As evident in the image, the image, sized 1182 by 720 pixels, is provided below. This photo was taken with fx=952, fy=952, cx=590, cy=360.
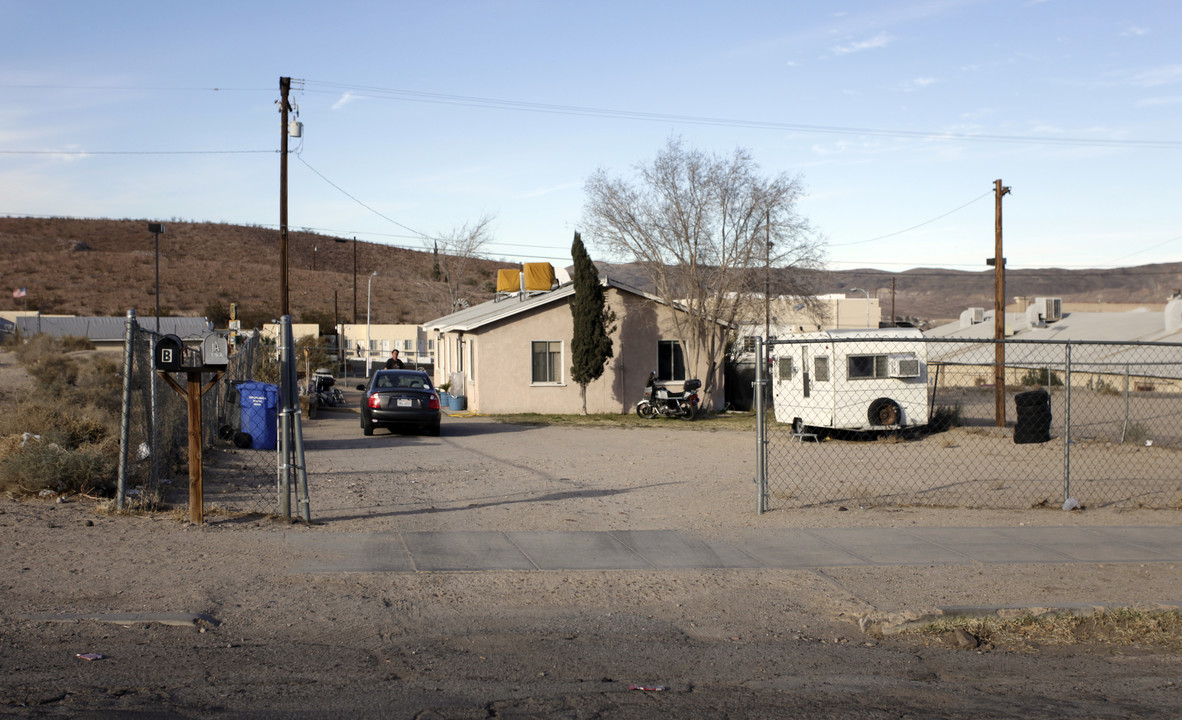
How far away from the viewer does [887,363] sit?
20.3 metres

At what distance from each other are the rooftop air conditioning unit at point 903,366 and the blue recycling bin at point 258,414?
1249cm

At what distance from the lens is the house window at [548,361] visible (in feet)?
98.0

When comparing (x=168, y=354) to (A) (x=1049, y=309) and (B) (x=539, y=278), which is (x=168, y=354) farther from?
(A) (x=1049, y=309)

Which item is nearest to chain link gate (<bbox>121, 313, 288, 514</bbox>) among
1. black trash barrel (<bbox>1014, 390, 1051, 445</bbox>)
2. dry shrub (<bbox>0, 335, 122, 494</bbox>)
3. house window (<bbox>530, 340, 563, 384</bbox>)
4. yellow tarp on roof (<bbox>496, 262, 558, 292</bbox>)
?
dry shrub (<bbox>0, 335, 122, 494</bbox>)

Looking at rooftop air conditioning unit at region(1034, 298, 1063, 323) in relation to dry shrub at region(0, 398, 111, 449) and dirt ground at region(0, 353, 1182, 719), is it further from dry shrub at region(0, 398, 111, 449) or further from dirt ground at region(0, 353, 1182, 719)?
dry shrub at region(0, 398, 111, 449)

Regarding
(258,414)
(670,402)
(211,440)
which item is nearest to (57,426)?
(211,440)

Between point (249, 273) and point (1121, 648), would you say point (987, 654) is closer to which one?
point (1121, 648)

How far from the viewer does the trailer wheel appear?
20062 mm

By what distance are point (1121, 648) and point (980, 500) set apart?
5637 millimetres

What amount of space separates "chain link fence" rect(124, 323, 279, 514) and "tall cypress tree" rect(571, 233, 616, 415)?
9543 mm

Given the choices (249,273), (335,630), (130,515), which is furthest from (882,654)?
(249,273)

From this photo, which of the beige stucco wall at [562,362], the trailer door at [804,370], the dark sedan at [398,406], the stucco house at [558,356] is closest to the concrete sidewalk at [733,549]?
the trailer door at [804,370]

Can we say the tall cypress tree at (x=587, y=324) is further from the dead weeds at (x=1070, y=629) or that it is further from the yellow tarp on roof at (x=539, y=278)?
the dead weeds at (x=1070, y=629)

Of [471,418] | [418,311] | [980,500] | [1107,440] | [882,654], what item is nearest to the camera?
[882,654]
